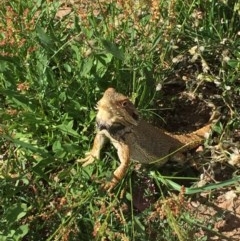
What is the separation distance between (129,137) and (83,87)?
51 cm

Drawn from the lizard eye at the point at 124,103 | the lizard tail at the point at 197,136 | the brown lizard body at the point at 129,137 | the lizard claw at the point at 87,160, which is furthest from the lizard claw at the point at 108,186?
the lizard tail at the point at 197,136

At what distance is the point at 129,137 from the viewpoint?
4.07 m

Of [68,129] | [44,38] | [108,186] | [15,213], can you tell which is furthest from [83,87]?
[15,213]

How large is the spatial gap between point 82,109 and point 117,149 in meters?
0.41

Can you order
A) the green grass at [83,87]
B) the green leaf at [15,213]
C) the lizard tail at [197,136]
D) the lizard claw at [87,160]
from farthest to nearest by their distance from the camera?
the lizard tail at [197,136] < the lizard claw at [87,160] < the green grass at [83,87] < the green leaf at [15,213]

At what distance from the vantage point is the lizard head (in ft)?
12.3

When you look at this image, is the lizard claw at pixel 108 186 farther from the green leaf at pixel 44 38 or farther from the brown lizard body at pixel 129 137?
the green leaf at pixel 44 38

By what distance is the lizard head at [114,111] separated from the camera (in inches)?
148

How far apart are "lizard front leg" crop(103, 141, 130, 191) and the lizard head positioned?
17cm

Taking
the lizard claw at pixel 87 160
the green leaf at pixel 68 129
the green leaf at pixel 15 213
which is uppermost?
the green leaf at pixel 68 129

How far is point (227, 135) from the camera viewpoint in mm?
4074

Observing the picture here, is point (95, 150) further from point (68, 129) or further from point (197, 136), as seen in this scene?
point (197, 136)

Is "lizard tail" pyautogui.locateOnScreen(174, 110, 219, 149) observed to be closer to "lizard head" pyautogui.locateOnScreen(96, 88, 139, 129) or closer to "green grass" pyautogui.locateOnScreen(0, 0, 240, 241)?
"green grass" pyautogui.locateOnScreen(0, 0, 240, 241)

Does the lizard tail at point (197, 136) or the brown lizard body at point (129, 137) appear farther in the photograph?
the lizard tail at point (197, 136)
